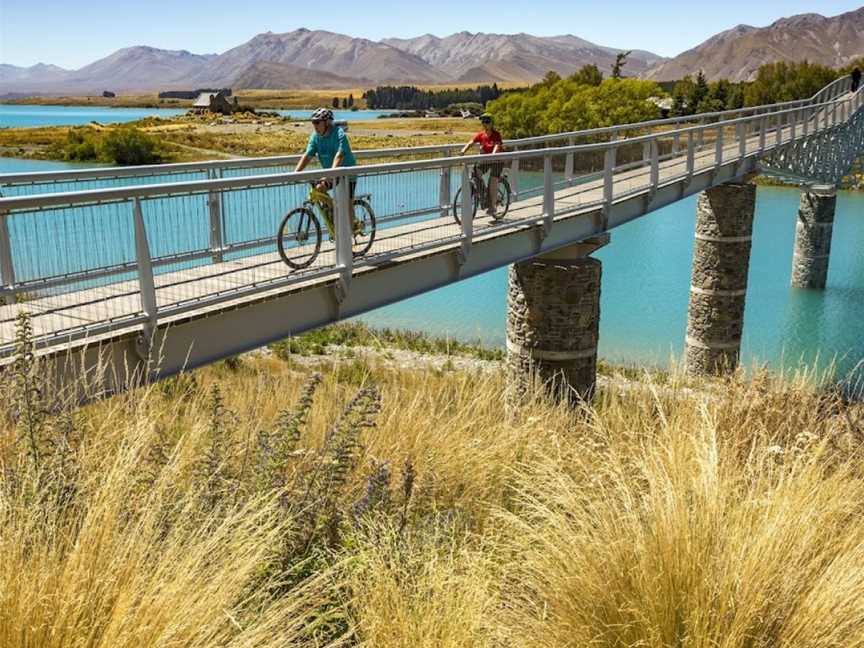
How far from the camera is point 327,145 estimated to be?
905 centimetres

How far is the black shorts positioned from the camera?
11797mm

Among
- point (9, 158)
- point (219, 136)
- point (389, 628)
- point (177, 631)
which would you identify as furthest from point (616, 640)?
point (219, 136)

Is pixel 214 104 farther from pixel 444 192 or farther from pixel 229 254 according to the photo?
pixel 229 254

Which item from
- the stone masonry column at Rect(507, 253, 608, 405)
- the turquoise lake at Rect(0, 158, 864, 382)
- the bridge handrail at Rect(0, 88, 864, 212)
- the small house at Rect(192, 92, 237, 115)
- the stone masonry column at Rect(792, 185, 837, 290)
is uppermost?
the bridge handrail at Rect(0, 88, 864, 212)

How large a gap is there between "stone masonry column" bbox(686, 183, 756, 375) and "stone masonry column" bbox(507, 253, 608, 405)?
27.3 feet

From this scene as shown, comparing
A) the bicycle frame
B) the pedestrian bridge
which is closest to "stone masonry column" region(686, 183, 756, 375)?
the pedestrian bridge

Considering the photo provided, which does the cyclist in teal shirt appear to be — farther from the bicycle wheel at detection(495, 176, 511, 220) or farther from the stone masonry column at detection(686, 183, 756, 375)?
the stone masonry column at detection(686, 183, 756, 375)

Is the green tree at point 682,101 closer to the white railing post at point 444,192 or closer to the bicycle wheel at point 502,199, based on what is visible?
the bicycle wheel at point 502,199

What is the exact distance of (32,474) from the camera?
3697mm

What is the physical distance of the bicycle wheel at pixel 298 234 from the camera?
8188 mm

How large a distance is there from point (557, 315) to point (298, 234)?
6.15 metres

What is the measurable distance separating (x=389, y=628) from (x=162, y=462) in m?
1.70

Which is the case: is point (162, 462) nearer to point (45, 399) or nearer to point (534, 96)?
point (45, 399)

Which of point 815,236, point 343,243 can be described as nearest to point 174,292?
point 343,243
